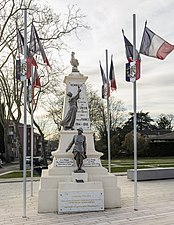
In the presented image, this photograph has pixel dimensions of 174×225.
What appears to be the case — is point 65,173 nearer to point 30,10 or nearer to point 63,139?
point 63,139

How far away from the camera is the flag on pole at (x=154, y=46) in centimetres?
771

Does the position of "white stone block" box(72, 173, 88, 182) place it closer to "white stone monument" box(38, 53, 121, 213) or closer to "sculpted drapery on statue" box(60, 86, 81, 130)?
"white stone monument" box(38, 53, 121, 213)

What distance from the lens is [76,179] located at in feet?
27.0

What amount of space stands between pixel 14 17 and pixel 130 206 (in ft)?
58.1

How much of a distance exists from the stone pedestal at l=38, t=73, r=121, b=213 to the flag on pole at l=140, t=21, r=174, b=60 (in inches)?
93.0

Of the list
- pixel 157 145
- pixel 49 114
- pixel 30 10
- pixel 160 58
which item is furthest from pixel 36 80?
pixel 157 145

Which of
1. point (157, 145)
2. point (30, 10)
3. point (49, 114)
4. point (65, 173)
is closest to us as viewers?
point (65, 173)

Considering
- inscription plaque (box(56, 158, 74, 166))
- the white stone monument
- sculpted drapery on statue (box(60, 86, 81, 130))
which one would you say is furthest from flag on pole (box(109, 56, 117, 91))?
inscription plaque (box(56, 158, 74, 166))

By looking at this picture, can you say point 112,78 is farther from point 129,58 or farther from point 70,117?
point 129,58

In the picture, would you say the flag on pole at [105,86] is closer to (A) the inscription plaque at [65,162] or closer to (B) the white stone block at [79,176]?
(A) the inscription plaque at [65,162]

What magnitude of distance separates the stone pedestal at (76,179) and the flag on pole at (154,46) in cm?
236

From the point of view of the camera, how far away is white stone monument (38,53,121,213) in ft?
25.1

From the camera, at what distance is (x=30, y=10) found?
69.3 feet

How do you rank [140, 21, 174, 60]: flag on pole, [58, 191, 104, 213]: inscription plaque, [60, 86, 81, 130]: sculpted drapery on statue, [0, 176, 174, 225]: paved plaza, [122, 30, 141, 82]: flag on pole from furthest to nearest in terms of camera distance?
[60, 86, 81, 130]: sculpted drapery on statue, [122, 30, 141, 82]: flag on pole, [140, 21, 174, 60]: flag on pole, [58, 191, 104, 213]: inscription plaque, [0, 176, 174, 225]: paved plaza
